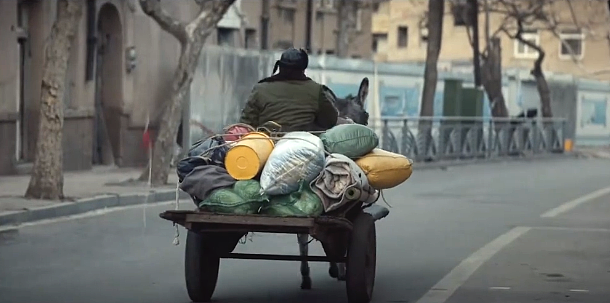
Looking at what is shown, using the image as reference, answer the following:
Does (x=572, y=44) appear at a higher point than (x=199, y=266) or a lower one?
higher

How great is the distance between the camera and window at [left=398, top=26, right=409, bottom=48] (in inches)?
2985

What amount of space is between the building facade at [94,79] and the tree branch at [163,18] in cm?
308

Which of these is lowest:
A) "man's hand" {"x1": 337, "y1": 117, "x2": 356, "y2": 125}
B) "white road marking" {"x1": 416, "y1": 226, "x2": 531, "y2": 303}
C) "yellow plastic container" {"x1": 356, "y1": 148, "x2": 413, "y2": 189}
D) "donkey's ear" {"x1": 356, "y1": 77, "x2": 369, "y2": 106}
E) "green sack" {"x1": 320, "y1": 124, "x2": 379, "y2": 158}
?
"white road marking" {"x1": 416, "y1": 226, "x2": 531, "y2": 303}

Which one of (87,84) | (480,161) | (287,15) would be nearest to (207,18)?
(87,84)

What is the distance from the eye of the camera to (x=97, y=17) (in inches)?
1119

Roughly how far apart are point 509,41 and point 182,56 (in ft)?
170

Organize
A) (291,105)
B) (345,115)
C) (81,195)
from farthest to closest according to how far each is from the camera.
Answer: (81,195), (345,115), (291,105)

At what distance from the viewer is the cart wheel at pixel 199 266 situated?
1010 centimetres

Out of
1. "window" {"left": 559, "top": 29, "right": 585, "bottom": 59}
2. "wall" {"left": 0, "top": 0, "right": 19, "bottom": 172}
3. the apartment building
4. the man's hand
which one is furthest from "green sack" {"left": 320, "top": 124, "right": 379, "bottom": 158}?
"window" {"left": 559, "top": 29, "right": 585, "bottom": 59}

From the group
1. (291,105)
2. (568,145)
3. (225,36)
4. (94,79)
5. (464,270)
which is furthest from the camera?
(568,145)

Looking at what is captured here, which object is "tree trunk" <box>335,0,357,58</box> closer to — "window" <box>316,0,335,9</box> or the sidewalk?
"window" <box>316,0,335,9</box>

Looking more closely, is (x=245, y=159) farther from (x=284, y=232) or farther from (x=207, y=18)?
(x=207, y=18)

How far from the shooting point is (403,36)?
76.2 m

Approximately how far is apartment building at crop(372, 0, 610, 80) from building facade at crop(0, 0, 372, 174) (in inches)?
1427
